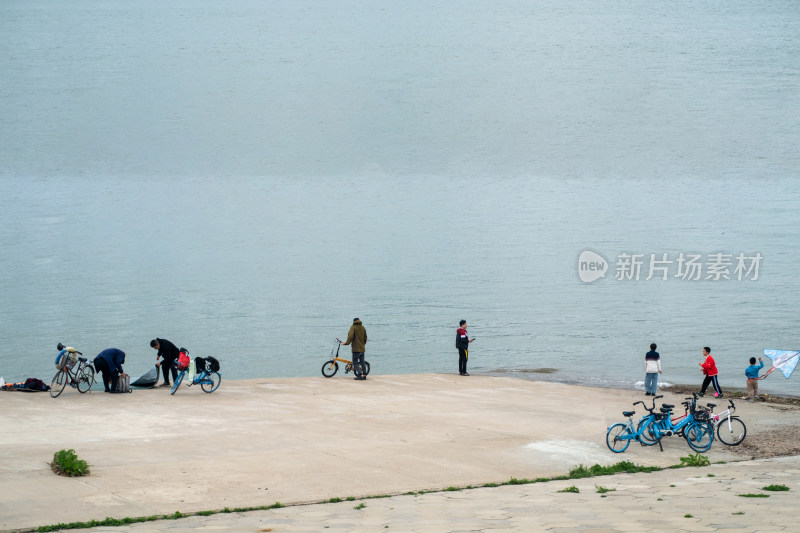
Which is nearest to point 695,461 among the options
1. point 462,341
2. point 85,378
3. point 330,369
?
point 462,341

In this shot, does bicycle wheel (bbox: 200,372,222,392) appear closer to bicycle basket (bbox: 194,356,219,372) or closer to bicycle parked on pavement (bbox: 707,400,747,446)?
bicycle basket (bbox: 194,356,219,372)

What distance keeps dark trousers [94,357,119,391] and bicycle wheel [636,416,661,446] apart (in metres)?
12.0

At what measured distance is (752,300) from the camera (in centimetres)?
5722

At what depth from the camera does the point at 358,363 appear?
24234 mm

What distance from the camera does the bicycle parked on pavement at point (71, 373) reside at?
1911 cm

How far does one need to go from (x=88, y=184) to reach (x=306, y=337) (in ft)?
201

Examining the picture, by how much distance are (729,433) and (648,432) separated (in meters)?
1.62

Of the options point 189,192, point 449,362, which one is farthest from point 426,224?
point 449,362

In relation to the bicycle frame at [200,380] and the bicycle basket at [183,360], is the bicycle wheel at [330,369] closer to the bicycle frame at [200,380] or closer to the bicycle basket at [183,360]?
the bicycle frame at [200,380]

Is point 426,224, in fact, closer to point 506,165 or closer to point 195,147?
point 506,165

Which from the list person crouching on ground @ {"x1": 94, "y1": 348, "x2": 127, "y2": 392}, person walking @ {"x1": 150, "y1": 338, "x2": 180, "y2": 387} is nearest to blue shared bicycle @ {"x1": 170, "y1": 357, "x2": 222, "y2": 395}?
person walking @ {"x1": 150, "y1": 338, "x2": 180, "y2": 387}

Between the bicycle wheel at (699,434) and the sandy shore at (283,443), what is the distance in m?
0.20

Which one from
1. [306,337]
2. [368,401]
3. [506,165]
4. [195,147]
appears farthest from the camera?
[195,147]

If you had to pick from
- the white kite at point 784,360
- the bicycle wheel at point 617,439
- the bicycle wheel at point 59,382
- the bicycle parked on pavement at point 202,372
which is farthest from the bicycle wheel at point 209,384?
the white kite at point 784,360
